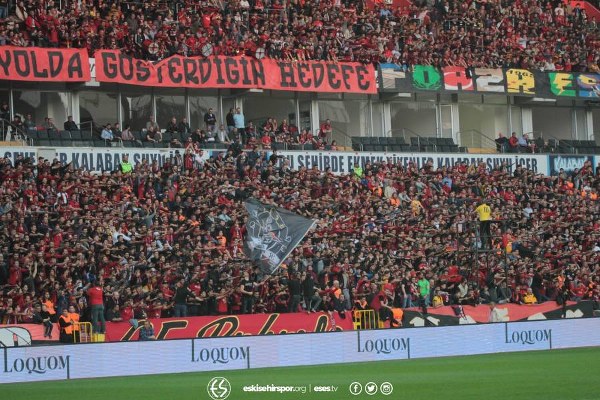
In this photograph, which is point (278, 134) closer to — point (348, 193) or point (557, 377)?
point (348, 193)

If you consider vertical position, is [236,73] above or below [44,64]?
below

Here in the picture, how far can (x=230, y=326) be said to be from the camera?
30.9 metres

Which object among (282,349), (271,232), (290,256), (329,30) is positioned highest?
(329,30)

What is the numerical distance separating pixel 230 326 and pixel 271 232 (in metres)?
2.67

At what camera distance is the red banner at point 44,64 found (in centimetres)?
3769

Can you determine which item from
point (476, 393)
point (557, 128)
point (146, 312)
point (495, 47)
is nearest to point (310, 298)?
point (146, 312)

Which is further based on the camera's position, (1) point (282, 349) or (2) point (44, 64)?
(2) point (44, 64)

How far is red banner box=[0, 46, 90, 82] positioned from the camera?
124ft

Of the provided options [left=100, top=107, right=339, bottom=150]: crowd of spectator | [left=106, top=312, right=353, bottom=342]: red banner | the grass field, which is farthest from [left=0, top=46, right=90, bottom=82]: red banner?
the grass field

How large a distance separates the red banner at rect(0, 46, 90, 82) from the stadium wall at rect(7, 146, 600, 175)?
8.89 ft

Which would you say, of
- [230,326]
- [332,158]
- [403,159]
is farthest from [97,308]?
[403,159]

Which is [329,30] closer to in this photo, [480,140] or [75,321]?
[480,140]

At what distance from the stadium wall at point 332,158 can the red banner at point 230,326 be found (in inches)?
337

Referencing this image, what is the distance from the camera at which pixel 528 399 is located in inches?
687
